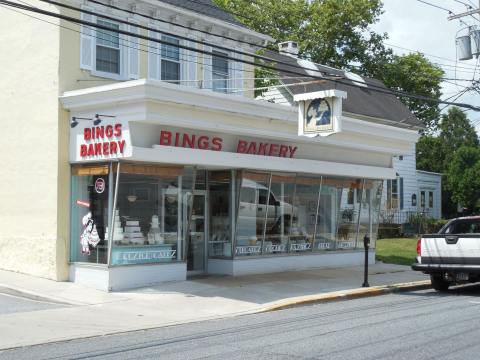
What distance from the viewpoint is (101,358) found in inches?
327

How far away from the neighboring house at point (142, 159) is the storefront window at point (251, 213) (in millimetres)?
41

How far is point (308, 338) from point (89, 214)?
24.4ft

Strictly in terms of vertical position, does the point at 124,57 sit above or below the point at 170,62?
below

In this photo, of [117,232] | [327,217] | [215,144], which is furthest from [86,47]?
[327,217]

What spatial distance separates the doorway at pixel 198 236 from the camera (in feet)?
55.6

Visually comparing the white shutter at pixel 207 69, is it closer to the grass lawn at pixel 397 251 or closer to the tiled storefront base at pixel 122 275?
Result: the tiled storefront base at pixel 122 275

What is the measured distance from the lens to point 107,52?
53.7ft

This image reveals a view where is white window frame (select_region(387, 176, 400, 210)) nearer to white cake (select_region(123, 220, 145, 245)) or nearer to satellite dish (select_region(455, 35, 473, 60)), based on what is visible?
satellite dish (select_region(455, 35, 473, 60))

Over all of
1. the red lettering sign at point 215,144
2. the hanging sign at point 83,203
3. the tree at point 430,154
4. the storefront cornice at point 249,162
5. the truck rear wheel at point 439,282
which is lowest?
the truck rear wheel at point 439,282

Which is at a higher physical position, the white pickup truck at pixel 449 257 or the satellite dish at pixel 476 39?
the satellite dish at pixel 476 39

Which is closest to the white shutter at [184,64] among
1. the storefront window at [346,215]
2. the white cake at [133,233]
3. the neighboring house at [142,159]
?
the neighboring house at [142,159]

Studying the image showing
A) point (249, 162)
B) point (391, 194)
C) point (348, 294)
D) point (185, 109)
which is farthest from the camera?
point (391, 194)

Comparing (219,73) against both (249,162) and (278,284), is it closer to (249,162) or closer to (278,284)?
(249,162)

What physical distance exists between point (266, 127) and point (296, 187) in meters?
2.78
